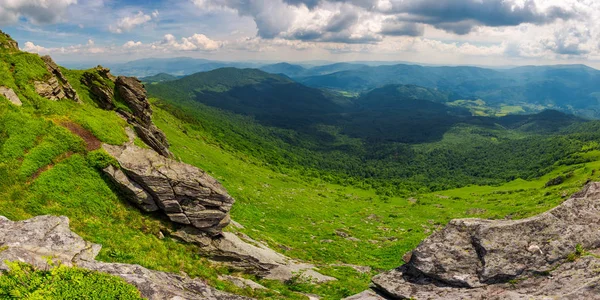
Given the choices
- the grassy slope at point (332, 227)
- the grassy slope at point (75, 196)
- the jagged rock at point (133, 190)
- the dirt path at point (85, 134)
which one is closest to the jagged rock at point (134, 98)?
the grassy slope at point (332, 227)

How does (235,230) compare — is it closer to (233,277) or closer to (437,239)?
(233,277)

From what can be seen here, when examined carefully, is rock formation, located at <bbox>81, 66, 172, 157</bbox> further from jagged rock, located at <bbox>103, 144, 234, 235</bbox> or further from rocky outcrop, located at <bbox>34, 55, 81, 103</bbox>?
jagged rock, located at <bbox>103, 144, 234, 235</bbox>

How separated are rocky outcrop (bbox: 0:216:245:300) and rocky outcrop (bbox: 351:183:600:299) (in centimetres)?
1127

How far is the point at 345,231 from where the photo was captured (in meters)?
51.6

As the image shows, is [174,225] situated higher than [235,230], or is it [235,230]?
[174,225]

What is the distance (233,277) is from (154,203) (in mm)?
8632

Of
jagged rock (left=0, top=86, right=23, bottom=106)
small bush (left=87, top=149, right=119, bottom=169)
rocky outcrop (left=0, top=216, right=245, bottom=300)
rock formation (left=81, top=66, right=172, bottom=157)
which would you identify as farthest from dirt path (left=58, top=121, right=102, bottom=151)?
rock formation (left=81, top=66, right=172, bottom=157)

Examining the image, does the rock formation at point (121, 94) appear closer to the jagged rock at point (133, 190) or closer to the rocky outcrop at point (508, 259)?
the jagged rock at point (133, 190)

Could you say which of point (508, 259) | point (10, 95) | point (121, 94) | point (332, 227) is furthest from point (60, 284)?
point (121, 94)

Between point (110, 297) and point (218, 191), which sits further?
point (218, 191)

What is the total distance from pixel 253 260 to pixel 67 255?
14.0 meters

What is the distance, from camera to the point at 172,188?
24234mm

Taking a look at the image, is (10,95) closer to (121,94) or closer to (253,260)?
(121,94)

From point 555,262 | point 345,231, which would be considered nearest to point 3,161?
point 555,262
